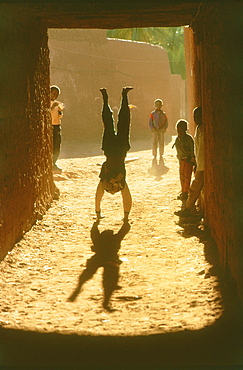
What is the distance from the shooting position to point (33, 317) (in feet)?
15.6

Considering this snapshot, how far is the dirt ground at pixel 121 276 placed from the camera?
4578mm

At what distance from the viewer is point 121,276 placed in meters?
5.93

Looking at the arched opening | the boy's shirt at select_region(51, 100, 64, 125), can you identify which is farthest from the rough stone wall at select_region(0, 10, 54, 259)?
the boy's shirt at select_region(51, 100, 64, 125)

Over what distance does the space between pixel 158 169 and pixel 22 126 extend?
6.72 metres

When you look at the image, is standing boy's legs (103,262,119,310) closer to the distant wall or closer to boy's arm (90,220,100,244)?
boy's arm (90,220,100,244)

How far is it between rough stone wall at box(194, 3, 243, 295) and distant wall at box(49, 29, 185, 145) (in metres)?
12.1

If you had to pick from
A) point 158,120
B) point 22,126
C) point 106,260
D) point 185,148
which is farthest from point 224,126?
point 158,120

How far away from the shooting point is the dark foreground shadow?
12.7 ft

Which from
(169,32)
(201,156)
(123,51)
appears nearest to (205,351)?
(201,156)

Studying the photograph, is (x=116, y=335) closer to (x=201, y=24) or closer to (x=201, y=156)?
(x=201, y=156)

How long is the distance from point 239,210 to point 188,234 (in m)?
2.64

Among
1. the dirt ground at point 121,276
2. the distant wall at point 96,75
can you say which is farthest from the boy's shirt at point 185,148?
the distant wall at point 96,75

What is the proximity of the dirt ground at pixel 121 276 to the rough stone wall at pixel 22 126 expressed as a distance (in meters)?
0.31

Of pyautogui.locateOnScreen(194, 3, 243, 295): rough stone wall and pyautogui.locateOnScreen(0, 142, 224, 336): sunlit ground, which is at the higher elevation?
pyautogui.locateOnScreen(194, 3, 243, 295): rough stone wall
